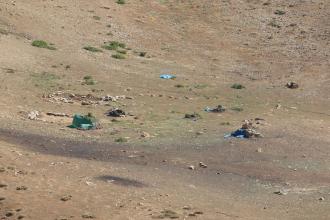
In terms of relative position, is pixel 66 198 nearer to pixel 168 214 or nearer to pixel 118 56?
pixel 168 214

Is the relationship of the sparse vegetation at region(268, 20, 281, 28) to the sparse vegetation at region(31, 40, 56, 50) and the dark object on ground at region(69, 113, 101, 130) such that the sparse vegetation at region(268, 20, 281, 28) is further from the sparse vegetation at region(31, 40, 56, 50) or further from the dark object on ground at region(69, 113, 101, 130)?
the dark object on ground at region(69, 113, 101, 130)

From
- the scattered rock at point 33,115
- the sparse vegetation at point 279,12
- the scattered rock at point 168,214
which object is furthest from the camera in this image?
the sparse vegetation at point 279,12

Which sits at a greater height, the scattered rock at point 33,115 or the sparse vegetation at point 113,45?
the sparse vegetation at point 113,45

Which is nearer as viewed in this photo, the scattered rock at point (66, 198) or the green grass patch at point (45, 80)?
the scattered rock at point (66, 198)

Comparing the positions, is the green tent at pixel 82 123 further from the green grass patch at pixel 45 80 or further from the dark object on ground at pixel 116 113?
the green grass patch at pixel 45 80

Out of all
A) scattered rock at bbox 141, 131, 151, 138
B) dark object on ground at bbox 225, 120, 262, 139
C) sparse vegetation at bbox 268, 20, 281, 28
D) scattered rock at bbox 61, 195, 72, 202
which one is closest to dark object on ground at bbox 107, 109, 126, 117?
scattered rock at bbox 141, 131, 151, 138

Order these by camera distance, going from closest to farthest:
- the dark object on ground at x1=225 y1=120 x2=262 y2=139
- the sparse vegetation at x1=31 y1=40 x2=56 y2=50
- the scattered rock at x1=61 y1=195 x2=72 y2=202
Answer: the scattered rock at x1=61 y1=195 x2=72 y2=202 → the dark object on ground at x1=225 y1=120 x2=262 y2=139 → the sparse vegetation at x1=31 y1=40 x2=56 y2=50

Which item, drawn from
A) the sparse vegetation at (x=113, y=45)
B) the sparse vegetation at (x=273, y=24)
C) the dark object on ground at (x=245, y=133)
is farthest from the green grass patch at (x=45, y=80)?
the sparse vegetation at (x=273, y=24)

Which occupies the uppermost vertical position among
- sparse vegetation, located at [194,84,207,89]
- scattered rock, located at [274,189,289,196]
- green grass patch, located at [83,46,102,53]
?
green grass patch, located at [83,46,102,53]
